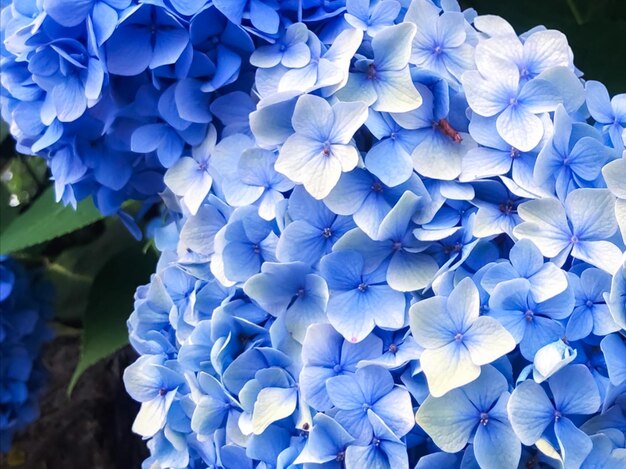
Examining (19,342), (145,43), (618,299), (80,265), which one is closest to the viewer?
(618,299)

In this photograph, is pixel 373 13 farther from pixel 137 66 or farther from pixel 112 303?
pixel 112 303

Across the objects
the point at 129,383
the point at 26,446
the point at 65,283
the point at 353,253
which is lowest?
the point at 26,446

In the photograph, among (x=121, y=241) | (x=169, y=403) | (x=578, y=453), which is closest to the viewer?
(x=578, y=453)

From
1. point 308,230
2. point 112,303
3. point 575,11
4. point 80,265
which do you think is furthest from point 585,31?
point 80,265

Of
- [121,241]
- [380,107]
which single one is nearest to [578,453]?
[380,107]

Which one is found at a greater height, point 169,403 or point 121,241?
point 169,403

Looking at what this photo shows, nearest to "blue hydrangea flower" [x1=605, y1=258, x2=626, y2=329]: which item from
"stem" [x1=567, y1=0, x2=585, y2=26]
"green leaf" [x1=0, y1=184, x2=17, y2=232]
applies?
"stem" [x1=567, y1=0, x2=585, y2=26]

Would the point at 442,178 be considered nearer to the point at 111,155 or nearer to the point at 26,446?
the point at 111,155

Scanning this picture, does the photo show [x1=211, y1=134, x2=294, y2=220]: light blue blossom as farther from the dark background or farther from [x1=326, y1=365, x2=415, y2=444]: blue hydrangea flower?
the dark background
